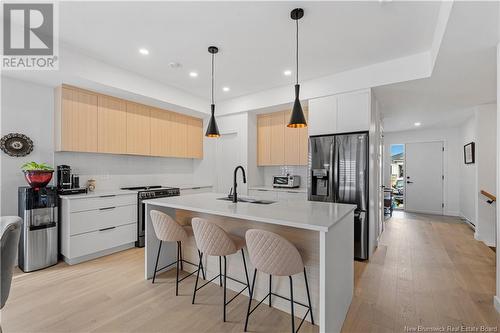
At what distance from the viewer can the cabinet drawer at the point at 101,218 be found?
305 centimetres

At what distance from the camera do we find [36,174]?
110 inches

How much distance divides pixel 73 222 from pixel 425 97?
5.33 m

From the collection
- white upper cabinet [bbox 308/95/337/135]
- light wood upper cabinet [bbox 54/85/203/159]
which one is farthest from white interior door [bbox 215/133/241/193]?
white upper cabinet [bbox 308/95/337/135]

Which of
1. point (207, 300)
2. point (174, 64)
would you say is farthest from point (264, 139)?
point (207, 300)

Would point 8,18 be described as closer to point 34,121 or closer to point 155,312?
point 34,121

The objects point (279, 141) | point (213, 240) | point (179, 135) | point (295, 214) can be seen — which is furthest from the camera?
point (179, 135)

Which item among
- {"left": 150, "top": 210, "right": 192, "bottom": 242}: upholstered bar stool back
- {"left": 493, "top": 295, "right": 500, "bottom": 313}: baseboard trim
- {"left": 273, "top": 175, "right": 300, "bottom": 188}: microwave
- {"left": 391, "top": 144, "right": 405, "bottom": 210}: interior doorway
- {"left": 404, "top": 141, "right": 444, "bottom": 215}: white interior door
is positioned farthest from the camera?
{"left": 391, "top": 144, "right": 405, "bottom": 210}: interior doorway

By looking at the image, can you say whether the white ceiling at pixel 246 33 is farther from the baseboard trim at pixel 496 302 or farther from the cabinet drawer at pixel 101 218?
the baseboard trim at pixel 496 302

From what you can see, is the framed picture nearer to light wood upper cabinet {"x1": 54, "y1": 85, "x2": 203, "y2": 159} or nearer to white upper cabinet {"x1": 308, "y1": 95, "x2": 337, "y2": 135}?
white upper cabinet {"x1": 308, "y1": 95, "x2": 337, "y2": 135}

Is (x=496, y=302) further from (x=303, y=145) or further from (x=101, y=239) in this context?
(x=101, y=239)

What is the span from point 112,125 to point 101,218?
4.74 feet

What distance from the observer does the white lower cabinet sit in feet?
9.90

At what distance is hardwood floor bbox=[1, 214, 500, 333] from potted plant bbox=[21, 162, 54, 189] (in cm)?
106

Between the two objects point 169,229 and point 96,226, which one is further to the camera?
point 96,226
